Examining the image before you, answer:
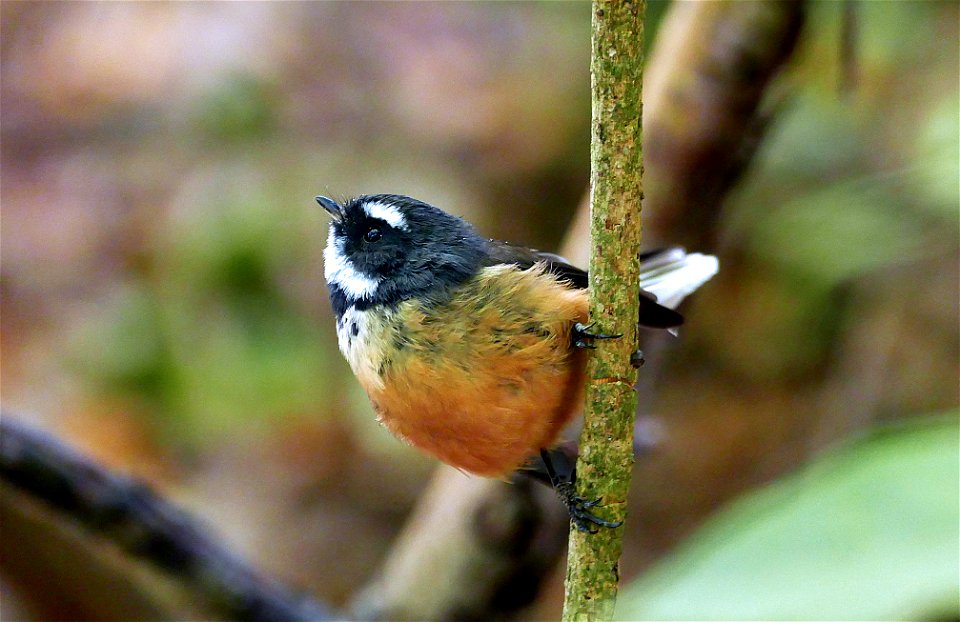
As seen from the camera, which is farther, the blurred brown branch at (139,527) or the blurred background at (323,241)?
the blurred background at (323,241)

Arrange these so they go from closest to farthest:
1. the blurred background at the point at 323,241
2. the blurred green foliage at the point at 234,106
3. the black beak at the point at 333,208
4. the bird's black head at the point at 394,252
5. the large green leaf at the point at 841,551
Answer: the large green leaf at the point at 841,551
the bird's black head at the point at 394,252
the black beak at the point at 333,208
the blurred background at the point at 323,241
the blurred green foliage at the point at 234,106

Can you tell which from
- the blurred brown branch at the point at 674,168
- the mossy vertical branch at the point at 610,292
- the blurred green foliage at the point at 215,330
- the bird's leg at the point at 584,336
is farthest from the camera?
the blurred green foliage at the point at 215,330

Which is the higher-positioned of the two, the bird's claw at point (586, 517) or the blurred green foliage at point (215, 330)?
the blurred green foliage at point (215, 330)

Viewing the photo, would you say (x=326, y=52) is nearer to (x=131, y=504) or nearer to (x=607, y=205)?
(x=131, y=504)

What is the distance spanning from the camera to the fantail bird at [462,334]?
2.55 m

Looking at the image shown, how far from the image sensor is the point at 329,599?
6164mm

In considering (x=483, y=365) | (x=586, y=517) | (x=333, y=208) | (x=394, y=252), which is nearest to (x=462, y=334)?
(x=483, y=365)

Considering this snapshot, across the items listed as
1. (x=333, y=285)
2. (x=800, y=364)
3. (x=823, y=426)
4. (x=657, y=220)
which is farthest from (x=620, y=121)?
(x=800, y=364)

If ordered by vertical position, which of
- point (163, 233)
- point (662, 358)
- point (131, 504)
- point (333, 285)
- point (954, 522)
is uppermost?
point (163, 233)

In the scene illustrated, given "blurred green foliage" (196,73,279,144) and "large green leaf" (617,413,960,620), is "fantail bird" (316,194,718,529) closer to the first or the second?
"large green leaf" (617,413,960,620)

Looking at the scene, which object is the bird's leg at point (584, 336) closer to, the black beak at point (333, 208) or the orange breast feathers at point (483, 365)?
the orange breast feathers at point (483, 365)

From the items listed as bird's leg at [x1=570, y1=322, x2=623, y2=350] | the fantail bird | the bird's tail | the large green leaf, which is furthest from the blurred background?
the large green leaf

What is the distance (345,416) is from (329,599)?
1.24 meters

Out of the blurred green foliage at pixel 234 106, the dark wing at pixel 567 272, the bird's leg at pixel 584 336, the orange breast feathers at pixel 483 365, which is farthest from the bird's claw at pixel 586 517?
the blurred green foliage at pixel 234 106
